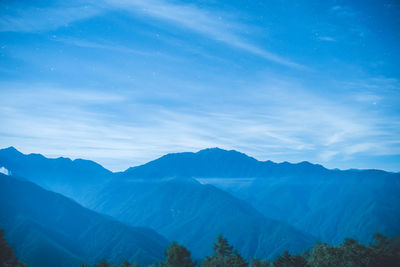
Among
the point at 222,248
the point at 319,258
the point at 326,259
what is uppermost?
the point at 326,259

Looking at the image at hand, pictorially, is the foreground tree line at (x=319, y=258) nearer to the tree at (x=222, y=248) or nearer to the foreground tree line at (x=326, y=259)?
the foreground tree line at (x=326, y=259)

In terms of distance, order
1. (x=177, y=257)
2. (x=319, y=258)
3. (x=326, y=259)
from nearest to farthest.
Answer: (x=326, y=259) → (x=319, y=258) → (x=177, y=257)

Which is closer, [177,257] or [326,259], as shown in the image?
[326,259]

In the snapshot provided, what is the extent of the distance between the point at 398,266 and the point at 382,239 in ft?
261

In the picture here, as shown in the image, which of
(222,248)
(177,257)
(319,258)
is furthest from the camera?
(222,248)

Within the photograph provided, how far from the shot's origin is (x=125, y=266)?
105 metres

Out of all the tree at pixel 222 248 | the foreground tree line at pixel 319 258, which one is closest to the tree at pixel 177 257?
the foreground tree line at pixel 319 258

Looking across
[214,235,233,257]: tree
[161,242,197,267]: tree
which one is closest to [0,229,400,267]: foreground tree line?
[161,242,197,267]: tree

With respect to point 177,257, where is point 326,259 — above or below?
above

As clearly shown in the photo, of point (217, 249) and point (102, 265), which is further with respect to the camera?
point (217, 249)

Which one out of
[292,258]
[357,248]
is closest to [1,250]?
[292,258]

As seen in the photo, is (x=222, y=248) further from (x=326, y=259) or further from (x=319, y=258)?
(x=326, y=259)

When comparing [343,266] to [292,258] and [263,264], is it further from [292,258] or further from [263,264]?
[263,264]

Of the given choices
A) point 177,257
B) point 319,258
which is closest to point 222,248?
point 177,257
